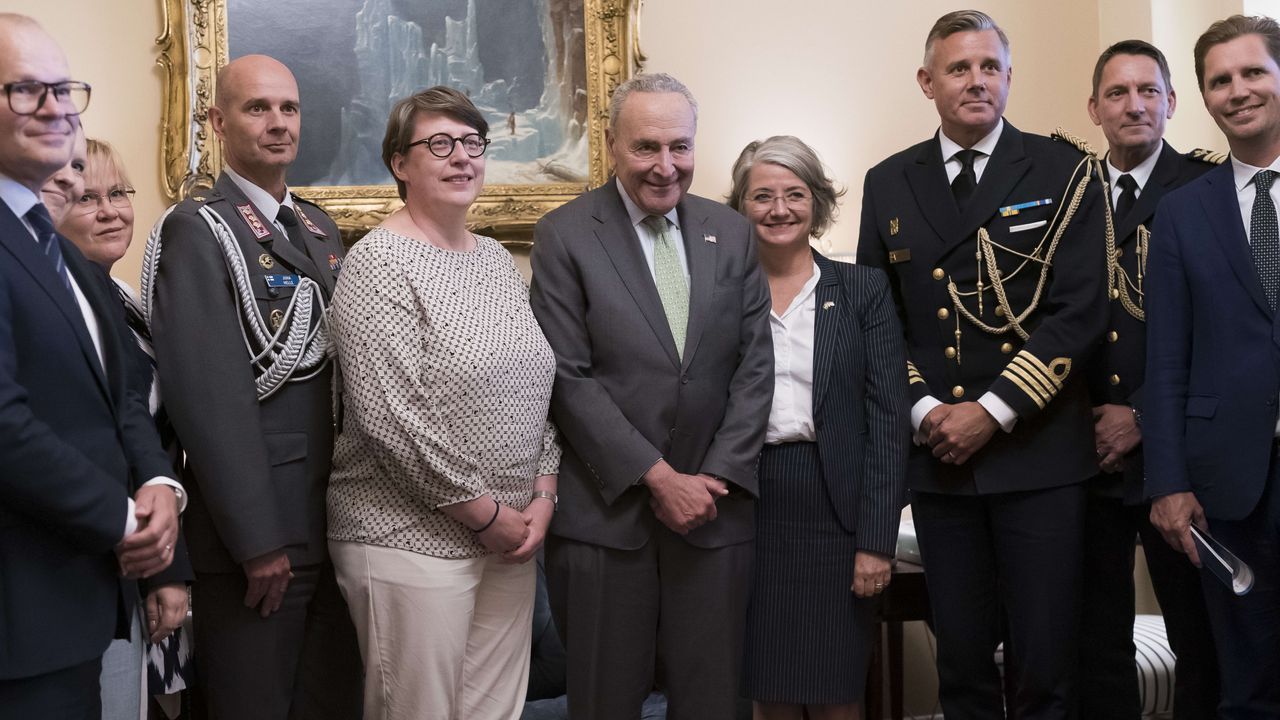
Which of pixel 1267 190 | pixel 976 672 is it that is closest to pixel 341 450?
pixel 976 672

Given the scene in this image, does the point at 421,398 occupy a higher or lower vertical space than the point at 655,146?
lower

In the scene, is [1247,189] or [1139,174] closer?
[1247,189]

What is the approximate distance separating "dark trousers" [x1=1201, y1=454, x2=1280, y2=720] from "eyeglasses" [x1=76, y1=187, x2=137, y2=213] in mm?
2420

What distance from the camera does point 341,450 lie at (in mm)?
2268

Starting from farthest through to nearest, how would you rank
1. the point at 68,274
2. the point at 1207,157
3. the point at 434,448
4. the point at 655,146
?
the point at 1207,157 < the point at 655,146 < the point at 434,448 < the point at 68,274

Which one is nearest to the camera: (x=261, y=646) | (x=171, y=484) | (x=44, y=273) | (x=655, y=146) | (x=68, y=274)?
(x=44, y=273)

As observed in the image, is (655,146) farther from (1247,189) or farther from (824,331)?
(1247,189)

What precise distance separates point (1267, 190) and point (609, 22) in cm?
269

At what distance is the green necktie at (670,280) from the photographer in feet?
8.05

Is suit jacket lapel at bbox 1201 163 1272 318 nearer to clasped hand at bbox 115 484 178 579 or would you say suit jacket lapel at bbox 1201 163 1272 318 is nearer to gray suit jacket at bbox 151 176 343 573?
gray suit jacket at bbox 151 176 343 573

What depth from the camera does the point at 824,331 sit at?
8.45ft

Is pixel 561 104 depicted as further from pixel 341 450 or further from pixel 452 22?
pixel 341 450

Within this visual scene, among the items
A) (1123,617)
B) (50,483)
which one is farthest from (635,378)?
(1123,617)

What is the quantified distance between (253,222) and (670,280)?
86cm
